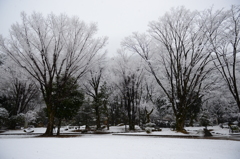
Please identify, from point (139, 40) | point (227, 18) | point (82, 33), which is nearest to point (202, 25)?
point (227, 18)

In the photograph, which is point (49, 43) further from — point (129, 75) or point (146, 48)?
point (129, 75)

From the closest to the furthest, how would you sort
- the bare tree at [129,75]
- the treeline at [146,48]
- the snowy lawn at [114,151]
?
the snowy lawn at [114,151] < the treeline at [146,48] < the bare tree at [129,75]

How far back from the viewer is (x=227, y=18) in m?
13.1

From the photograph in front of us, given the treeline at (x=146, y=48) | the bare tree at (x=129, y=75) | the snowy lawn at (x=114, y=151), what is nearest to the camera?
the snowy lawn at (x=114, y=151)


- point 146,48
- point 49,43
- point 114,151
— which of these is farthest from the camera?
point 146,48

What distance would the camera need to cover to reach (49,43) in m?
15.0

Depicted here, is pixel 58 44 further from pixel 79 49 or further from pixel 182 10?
pixel 182 10

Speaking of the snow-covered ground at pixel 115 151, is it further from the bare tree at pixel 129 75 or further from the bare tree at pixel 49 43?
the bare tree at pixel 129 75

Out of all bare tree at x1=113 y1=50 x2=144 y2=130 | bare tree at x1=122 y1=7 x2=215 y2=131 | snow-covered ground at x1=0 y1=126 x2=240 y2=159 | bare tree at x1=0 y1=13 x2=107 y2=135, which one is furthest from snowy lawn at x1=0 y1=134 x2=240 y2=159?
bare tree at x1=113 y1=50 x2=144 y2=130

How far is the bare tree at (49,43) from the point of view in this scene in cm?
1405

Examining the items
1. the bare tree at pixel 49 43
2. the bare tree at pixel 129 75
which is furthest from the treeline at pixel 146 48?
the bare tree at pixel 129 75

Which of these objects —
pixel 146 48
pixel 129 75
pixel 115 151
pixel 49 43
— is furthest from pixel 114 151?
pixel 129 75

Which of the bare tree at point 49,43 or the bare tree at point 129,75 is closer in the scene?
the bare tree at point 49,43

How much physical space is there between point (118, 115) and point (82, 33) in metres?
28.4
